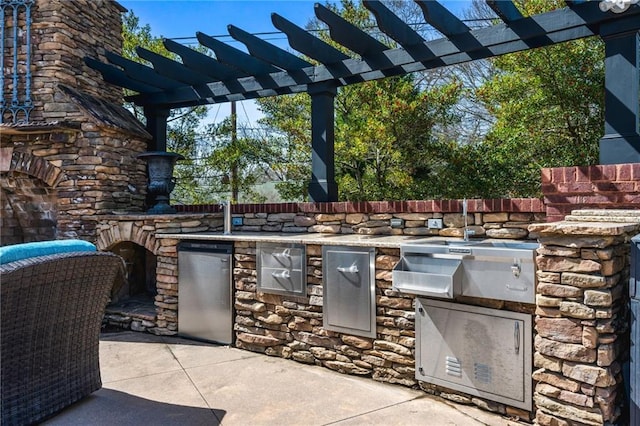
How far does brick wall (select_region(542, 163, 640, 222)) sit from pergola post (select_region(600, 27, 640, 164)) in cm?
41

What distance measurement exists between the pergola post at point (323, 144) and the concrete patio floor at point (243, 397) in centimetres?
179

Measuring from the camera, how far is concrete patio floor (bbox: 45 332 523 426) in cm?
263

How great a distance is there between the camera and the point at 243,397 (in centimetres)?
296

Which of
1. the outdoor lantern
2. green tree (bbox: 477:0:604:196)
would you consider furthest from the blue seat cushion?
green tree (bbox: 477:0:604:196)

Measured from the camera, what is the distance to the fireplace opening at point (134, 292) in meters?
4.69

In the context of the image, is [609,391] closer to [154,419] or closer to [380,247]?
[380,247]

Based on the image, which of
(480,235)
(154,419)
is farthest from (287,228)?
(154,419)

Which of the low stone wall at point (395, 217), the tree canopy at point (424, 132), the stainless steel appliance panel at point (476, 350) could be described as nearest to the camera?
the stainless steel appliance panel at point (476, 350)

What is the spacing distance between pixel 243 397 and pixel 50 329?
1.29 m

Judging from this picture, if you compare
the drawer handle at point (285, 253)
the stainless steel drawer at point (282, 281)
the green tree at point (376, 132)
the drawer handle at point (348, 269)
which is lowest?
the stainless steel drawer at point (282, 281)

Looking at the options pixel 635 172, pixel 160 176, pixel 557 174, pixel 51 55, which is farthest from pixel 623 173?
pixel 51 55

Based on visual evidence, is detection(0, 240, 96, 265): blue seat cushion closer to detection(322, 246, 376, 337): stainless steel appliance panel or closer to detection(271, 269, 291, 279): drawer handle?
detection(271, 269, 291, 279): drawer handle

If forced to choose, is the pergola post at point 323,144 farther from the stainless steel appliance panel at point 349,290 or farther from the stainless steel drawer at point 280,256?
the stainless steel appliance panel at point 349,290

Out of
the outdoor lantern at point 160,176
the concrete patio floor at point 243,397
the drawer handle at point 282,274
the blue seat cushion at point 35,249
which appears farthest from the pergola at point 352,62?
the blue seat cushion at point 35,249
